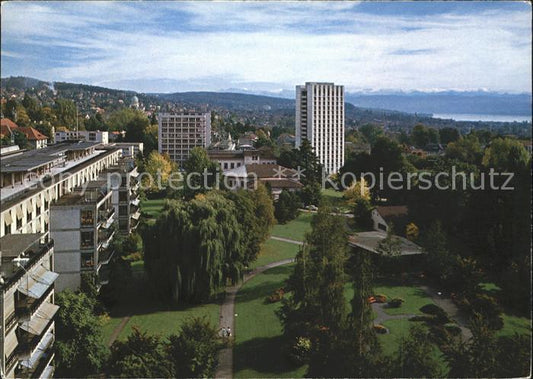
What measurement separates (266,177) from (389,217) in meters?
6.14

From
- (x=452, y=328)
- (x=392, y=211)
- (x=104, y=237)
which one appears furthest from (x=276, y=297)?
(x=392, y=211)

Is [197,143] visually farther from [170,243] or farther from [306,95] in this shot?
[170,243]

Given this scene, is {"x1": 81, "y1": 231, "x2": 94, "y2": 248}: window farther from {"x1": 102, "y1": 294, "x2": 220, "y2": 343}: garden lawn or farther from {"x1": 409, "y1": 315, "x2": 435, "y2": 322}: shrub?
{"x1": 409, "y1": 315, "x2": 435, "y2": 322}: shrub

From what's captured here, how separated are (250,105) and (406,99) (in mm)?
12117

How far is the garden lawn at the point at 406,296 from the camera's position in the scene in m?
7.70

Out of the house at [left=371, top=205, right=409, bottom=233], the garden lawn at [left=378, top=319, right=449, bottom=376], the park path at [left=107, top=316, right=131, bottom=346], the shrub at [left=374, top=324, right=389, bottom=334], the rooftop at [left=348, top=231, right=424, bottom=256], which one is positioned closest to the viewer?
the garden lawn at [left=378, top=319, right=449, bottom=376]

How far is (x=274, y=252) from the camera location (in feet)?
36.0

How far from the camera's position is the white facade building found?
25.2 metres

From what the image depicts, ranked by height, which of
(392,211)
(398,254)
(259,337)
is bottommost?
(259,337)

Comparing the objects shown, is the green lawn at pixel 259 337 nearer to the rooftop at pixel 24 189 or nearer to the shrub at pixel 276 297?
the shrub at pixel 276 297

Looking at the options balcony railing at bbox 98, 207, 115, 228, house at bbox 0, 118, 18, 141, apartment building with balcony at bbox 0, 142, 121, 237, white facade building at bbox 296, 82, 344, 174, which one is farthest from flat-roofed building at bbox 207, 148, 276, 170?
balcony railing at bbox 98, 207, 115, 228

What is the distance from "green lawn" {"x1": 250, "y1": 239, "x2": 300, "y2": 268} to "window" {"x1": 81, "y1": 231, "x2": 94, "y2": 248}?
11.8ft

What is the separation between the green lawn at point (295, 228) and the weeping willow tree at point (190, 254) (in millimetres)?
4030

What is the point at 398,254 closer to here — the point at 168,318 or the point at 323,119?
the point at 168,318
